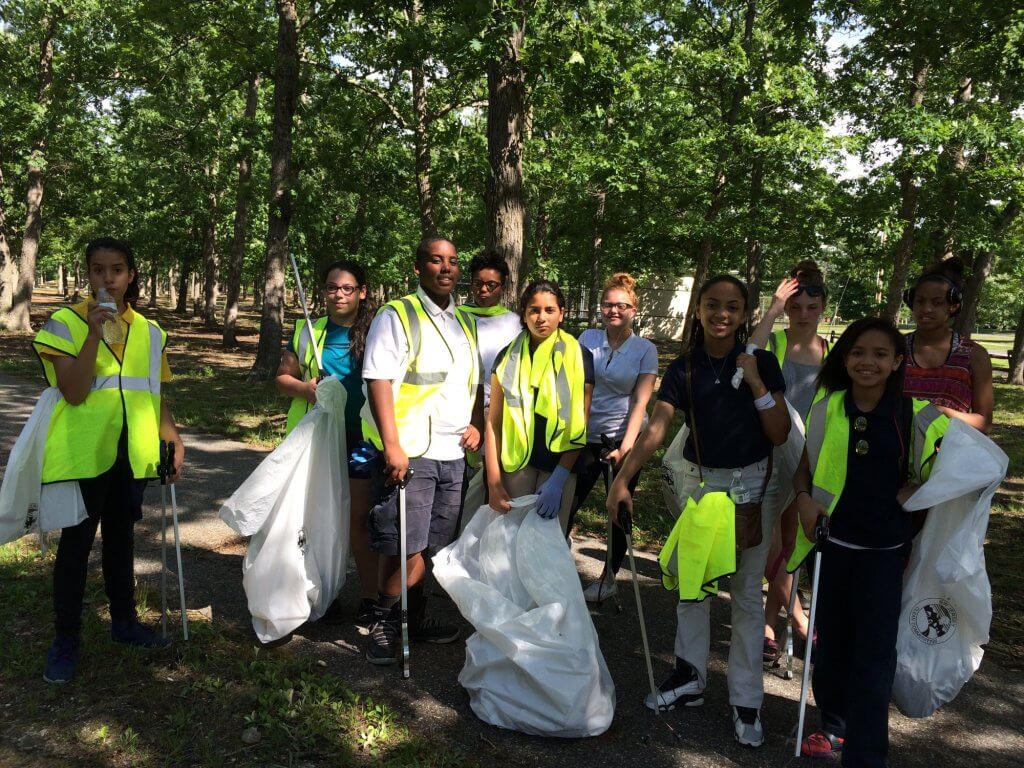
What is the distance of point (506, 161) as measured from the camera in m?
6.16

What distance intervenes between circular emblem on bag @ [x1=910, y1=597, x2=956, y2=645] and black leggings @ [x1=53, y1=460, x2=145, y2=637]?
11.1ft

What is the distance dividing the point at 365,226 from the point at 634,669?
17093 mm

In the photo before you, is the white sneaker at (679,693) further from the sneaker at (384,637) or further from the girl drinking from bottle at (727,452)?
the sneaker at (384,637)

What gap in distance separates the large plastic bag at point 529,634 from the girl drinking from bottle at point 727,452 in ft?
1.42

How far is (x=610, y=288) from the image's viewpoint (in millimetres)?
4125

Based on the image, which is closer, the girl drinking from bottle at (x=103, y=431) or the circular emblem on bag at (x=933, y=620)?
the circular emblem on bag at (x=933, y=620)

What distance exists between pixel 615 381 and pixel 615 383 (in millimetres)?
12

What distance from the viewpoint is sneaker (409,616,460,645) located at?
364cm

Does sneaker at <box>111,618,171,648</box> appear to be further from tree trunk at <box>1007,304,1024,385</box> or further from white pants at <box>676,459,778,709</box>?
tree trunk at <box>1007,304,1024,385</box>

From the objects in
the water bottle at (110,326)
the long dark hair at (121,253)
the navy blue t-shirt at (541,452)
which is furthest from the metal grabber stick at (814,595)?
the long dark hair at (121,253)

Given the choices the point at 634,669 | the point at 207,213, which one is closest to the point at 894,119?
the point at 634,669

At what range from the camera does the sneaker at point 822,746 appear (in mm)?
2801

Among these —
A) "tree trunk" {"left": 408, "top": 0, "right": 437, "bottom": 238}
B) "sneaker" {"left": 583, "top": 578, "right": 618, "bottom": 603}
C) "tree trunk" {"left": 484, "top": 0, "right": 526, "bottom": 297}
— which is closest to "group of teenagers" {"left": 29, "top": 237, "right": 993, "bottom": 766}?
"sneaker" {"left": 583, "top": 578, "right": 618, "bottom": 603}

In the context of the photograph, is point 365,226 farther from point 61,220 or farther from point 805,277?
point 61,220
